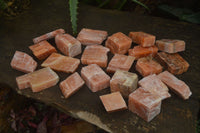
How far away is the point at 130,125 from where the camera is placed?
1.19m

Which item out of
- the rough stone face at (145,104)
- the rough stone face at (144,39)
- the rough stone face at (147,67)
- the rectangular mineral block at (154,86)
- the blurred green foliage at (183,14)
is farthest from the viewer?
the blurred green foliage at (183,14)

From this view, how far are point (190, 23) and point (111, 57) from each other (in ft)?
2.72

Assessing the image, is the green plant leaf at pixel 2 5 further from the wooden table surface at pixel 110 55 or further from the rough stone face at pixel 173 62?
the rough stone face at pixel 173 62

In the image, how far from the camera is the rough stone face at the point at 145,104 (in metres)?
1.15

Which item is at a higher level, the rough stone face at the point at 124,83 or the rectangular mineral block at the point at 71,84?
the rough stone face at the point at 124,83

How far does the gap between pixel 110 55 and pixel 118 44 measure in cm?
13

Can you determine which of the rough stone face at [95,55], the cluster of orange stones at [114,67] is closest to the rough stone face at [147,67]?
the cluster of orange stones at [114,67]

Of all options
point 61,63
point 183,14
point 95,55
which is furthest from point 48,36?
point 183,14

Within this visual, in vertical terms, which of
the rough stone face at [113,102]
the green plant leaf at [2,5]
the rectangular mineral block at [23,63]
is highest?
the green plant leaf at [2,5]

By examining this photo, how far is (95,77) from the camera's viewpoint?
135cm

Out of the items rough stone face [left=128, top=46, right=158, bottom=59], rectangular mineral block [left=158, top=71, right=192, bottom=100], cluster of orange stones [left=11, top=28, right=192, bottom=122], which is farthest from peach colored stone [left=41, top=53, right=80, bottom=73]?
rectangular mineral block [left=158, top=71, right=192, bottom=100]

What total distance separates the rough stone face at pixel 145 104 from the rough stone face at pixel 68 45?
566 millimetres

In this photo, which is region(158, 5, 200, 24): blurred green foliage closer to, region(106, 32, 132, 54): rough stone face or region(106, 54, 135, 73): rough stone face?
region(106, 32, 132, 54): rough stone face

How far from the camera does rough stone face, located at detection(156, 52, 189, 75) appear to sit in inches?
56.1
